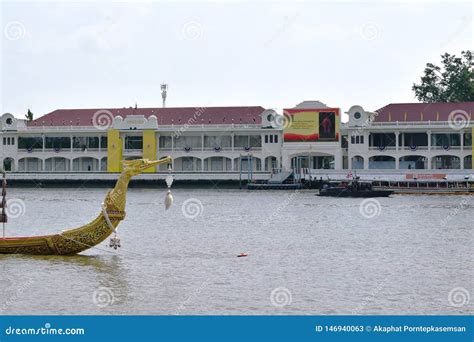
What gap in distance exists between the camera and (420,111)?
95.2 meters

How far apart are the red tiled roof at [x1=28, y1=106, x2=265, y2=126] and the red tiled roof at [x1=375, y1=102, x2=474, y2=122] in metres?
14.1

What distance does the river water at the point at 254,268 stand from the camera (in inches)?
888

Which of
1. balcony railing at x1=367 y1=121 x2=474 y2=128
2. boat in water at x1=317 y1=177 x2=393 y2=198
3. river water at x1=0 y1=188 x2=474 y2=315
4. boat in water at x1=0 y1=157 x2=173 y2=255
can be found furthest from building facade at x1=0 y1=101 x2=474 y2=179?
boat in water at x1=0 y1=157 x2=173 y2=255

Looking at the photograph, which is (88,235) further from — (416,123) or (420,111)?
(420,111)

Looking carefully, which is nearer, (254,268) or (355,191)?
(254,268)

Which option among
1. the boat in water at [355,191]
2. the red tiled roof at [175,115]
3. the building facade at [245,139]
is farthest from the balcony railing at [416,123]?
the boat in water at [355,191]

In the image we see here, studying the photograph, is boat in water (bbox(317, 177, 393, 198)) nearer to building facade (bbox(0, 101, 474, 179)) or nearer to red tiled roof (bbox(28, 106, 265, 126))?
building facade (bbox(0, 101, 474, 179))

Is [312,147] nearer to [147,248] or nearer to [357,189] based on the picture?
[357,189]

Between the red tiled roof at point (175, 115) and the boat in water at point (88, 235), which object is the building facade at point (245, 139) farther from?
the boat in water at point (88, 235)

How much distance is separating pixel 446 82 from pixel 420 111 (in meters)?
20.0

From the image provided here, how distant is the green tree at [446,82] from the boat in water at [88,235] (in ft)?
288

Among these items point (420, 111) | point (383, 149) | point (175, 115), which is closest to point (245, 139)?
point (175, 115)

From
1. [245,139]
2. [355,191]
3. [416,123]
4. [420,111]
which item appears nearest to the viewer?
[355,191]
